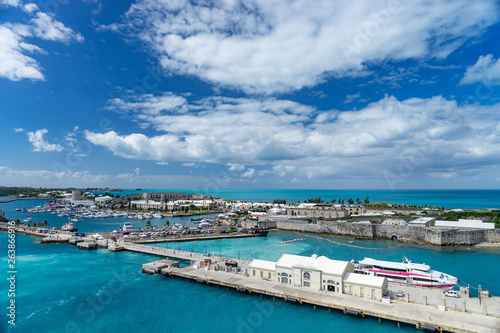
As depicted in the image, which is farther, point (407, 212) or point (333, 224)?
point (407, 212)

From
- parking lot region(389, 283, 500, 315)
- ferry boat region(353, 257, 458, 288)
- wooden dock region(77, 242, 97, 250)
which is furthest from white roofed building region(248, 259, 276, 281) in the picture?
wooden dock region(77, 242, 97, 250)

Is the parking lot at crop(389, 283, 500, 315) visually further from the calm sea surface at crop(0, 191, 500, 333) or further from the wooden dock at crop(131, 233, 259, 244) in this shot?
the wooden dock at crop(131, 233, 259, 244)

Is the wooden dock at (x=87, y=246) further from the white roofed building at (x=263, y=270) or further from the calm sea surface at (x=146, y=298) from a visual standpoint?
the white roofed building at (x=263, y=270)

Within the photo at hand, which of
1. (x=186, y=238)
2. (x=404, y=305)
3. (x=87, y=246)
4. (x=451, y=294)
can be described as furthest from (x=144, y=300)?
(x=186, y=238)

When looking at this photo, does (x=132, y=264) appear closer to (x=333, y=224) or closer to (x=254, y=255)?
(x=254, y=255)

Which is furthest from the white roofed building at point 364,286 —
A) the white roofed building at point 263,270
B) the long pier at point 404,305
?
the white roofed building at point 263,270

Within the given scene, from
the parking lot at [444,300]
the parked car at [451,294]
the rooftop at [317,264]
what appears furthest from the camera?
the rooftop at [317,264]

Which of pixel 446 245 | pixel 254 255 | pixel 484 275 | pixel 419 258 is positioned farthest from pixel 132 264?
pixel 446 245
